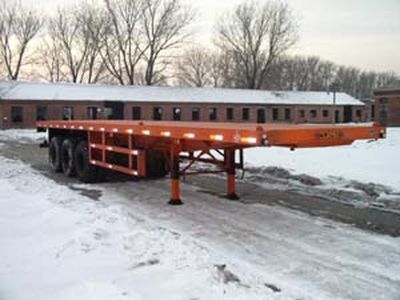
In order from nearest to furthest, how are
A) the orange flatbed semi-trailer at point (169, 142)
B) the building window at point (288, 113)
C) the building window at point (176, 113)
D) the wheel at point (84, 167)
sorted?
the orange flatbed semi-trailer at point (169, 142) → the wheel at point (84, 167) → the building window at point (176, 113) → the building window at point (288, 113)

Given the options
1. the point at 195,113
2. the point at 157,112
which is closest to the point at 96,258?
the point at 157,112

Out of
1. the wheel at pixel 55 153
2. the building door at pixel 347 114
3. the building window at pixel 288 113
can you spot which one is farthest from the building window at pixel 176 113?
the wheel at pixel 55 153

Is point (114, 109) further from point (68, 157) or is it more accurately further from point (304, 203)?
point (304, 203)

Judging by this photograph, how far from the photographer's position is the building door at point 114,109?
53531 mm

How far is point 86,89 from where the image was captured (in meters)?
54.0

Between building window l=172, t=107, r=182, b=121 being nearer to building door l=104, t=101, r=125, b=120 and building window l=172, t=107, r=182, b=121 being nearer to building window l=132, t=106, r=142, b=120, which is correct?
building window l=132, t=106, r=142, b=120

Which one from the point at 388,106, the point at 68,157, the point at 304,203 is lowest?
the point at 304,203

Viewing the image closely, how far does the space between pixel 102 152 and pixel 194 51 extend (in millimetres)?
80914

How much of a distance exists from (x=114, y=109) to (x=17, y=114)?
947 centimetres

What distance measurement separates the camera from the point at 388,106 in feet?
183

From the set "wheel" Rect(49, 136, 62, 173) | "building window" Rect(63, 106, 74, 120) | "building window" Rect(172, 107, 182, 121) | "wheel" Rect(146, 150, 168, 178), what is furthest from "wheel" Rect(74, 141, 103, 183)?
"building window" Rect(172, 107, 182, 121)

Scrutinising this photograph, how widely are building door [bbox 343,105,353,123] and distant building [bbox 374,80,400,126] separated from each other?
50.4 ft

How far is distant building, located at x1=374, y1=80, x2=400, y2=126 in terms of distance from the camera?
54.7 meters

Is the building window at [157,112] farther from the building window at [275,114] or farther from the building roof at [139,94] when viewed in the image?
the building window at [275,114]
